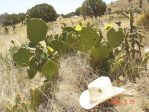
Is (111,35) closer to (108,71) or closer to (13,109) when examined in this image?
(108,71)

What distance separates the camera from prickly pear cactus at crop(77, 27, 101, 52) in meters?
4.25

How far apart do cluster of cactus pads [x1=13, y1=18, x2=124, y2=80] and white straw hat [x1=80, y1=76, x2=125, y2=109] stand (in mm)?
509

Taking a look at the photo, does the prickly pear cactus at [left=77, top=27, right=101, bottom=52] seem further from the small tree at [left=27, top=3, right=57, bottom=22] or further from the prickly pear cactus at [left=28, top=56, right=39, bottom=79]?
the small tree at [left=27, top=3, right=57, bottom=22]

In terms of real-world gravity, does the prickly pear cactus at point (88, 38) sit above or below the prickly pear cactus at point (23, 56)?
above

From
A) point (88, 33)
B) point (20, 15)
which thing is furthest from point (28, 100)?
point (20, 15)

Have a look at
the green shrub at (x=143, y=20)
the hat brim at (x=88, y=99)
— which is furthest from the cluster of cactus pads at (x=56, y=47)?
the green shrub at (x=143, y=20)

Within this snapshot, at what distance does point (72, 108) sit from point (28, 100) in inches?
27.4

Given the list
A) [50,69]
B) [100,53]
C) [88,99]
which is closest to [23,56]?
[50,69]

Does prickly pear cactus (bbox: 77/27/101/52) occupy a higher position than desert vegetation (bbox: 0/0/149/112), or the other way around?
prickly pear cactus (bbox: 77/27/101/52)

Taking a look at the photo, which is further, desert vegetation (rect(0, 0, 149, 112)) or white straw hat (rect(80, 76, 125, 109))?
desert vegetation (rect(0, 0, 149, 112))

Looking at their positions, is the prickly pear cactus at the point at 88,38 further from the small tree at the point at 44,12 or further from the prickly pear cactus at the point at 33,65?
the small tree at the point at 44,12

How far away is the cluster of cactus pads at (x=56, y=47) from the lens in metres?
4.19

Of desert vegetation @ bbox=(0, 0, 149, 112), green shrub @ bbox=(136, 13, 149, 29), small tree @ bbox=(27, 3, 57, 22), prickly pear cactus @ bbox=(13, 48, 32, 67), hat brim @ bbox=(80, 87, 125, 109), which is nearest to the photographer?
hat brim @ bbox=(80, 87, 125, 109)

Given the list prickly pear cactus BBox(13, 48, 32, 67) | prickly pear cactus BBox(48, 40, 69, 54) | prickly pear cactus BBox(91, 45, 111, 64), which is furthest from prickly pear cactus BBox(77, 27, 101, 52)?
prickly pear cactus BBox(13, 48, 32, 67)
